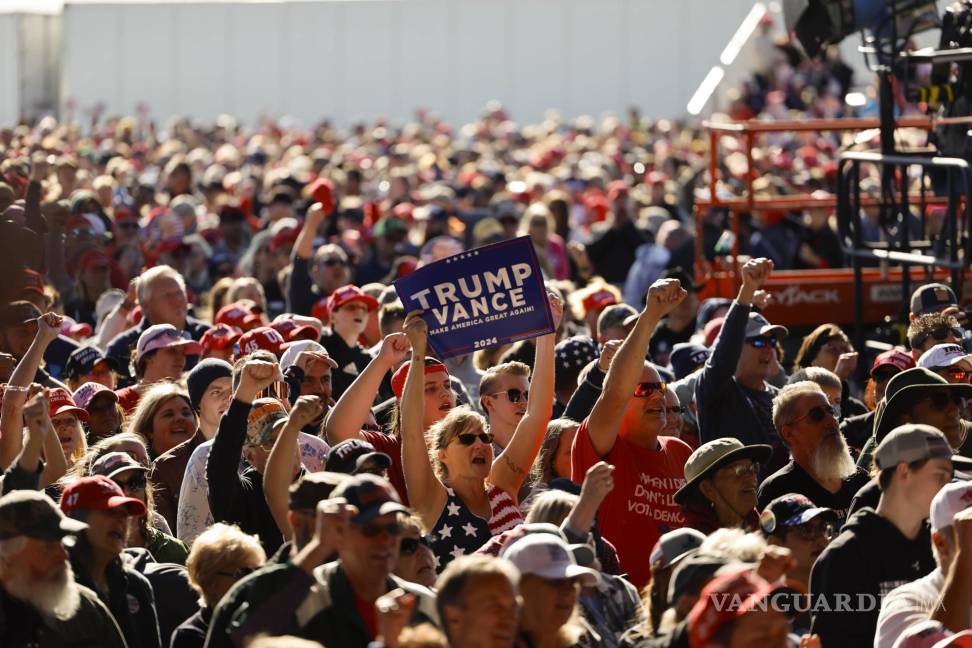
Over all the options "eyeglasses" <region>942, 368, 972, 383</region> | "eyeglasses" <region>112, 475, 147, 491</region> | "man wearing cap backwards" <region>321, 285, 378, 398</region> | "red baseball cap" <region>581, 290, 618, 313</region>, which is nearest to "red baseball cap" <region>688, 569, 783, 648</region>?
"eyeglasses" <region>112, 475, 147, 491</region>

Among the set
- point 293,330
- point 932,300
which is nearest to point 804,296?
point 932,300

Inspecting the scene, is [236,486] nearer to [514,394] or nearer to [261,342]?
[514,394]

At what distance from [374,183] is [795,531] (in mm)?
18060

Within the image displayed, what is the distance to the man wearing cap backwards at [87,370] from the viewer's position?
9367mm

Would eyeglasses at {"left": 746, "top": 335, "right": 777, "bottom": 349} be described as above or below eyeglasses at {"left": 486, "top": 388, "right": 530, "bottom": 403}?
above

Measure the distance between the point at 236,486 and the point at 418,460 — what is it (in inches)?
25.5

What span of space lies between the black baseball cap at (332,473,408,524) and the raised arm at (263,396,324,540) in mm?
949

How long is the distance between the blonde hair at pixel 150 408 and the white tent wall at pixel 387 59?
27.6 metres

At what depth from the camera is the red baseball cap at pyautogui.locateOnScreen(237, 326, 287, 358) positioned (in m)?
9.06

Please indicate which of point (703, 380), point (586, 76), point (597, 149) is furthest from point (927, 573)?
point (586, 76)

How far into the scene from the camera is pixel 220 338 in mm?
9633

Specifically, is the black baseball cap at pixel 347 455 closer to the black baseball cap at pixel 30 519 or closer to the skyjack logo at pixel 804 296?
the black baseball cap at pixel 30 519

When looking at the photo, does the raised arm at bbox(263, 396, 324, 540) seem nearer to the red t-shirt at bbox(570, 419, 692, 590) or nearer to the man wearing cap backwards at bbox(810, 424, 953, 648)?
the red t-shirt at bbox(570, 419, 692, 590)

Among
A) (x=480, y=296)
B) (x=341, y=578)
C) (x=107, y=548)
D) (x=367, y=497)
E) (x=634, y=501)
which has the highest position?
(x=480, y=296)
